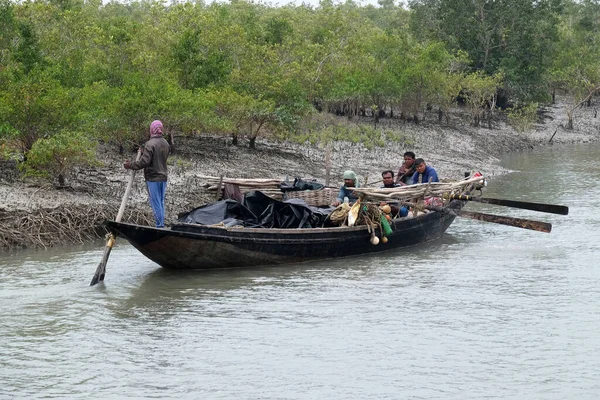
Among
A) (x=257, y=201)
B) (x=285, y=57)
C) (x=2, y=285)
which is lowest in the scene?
(x=2, y=285)

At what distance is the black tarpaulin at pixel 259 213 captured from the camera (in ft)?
43.5

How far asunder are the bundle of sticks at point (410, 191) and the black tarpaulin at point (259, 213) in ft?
2.85

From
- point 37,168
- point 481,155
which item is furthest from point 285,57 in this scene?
point 37,168

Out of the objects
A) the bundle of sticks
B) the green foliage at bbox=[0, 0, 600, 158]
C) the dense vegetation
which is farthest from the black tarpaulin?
the green foliage at bbox=[0, 0, 600, 158]

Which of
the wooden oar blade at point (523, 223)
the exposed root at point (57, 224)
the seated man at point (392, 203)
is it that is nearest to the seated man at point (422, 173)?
the seated man at point (392, 203)

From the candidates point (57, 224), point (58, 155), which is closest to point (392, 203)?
point (57, 224)

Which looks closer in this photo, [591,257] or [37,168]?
[591,257]

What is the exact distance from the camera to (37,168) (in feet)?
54.7

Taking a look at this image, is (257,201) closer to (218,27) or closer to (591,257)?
(591,257)

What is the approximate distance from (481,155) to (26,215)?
69.1ft

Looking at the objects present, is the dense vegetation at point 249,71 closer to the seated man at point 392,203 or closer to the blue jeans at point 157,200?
the blue jeans at point 157,200


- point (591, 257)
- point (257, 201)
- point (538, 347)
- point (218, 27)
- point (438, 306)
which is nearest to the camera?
point (538, 347)

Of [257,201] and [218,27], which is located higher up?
[218,27]

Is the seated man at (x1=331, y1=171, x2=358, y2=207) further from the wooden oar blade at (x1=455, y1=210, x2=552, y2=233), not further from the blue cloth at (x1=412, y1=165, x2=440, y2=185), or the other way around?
the wooden oar blade at (x1=455, y1=210, x2=552, y2=233)
